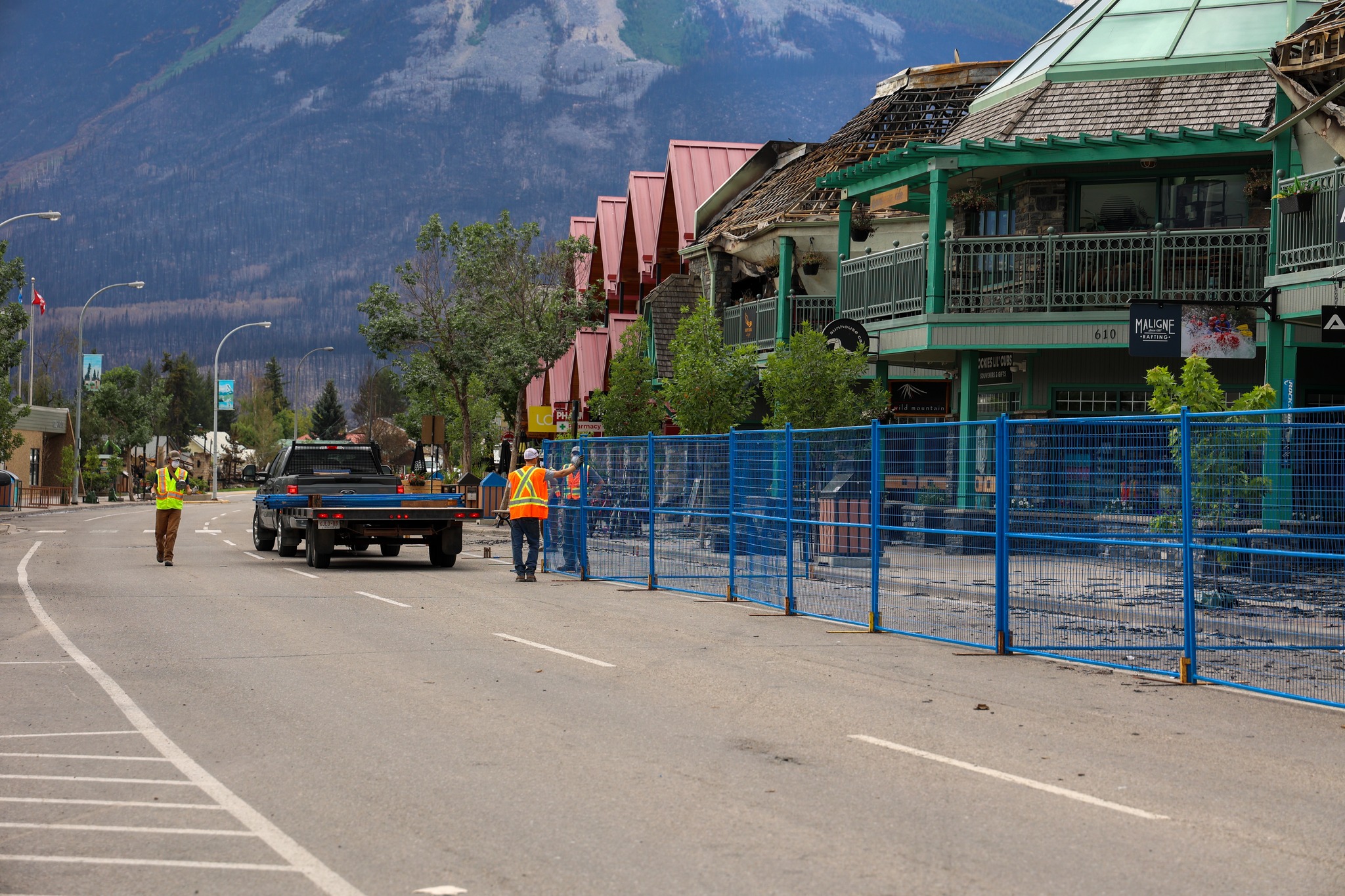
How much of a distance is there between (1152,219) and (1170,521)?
14.9 m

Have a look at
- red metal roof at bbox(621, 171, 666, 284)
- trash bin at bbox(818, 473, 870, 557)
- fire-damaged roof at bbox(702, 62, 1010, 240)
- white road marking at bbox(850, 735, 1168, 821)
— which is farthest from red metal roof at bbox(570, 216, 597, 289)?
white road marking at bbox(850, 735, 1168, 821)

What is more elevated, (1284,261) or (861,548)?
(1284,261)

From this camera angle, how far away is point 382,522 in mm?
22312

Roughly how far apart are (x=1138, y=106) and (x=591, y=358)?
2935 cm

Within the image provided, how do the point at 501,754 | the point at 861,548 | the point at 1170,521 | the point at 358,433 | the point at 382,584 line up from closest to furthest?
the point at 501,754
the point at 1170,521
the point at 861,548
the point at 382,584
the point at 358,433

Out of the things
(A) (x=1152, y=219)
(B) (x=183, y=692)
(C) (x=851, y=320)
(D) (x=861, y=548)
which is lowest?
(B) (x=183, y=692)

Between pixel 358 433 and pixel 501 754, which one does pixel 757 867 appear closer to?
pixel 501 754

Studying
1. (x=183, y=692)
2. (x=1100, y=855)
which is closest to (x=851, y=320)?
(x=183, y=692)

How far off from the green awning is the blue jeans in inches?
349

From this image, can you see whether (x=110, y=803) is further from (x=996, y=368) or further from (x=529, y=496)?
(x=996, y=368)

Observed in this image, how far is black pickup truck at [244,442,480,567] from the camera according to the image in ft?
73.7

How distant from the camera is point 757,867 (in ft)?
20.1

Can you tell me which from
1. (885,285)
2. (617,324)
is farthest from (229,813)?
(617,324)

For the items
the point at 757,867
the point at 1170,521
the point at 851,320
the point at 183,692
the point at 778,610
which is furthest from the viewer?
the point at 851,320
